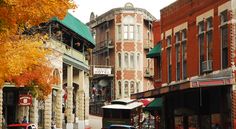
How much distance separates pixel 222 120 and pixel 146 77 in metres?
54.3

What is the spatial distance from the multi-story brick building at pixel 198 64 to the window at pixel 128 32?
4206 centimetres

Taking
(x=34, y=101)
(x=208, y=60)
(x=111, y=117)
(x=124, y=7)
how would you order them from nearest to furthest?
1. (x=208, y=60)
2. (x=34, y=101)
3. (x=111, y=117)
4. (x=124, y=7)

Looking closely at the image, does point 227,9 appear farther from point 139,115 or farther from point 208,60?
point 139,115

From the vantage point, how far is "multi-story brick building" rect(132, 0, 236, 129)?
89.0 ft

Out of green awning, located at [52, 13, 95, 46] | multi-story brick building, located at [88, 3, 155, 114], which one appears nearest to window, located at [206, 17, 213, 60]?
green awning, located at [52, 13, 95, 46]

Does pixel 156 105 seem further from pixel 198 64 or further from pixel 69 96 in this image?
pixel 69 96

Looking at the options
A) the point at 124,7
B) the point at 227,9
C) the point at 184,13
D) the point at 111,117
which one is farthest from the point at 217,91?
the point at 124,7

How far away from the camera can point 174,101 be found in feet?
119

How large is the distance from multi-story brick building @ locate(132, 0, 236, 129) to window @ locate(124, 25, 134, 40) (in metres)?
42.1

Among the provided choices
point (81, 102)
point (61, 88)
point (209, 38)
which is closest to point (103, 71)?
point (81, 102)

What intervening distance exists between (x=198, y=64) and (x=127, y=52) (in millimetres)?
50046

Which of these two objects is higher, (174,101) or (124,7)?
(124,7)

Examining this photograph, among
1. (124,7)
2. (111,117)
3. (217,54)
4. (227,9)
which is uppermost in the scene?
(124,7)

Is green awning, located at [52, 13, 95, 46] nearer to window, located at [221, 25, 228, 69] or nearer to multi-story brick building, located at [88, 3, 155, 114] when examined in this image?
multi-story brick building, located at [88, 3, 155, 114]
